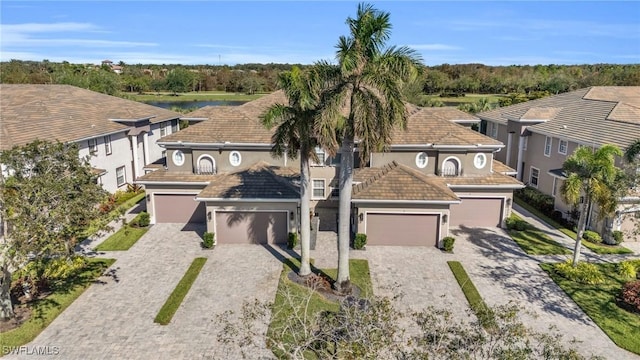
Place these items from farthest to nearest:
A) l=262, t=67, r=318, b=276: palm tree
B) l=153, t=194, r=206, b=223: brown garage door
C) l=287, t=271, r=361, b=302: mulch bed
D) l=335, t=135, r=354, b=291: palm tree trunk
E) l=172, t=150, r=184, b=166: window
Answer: l=172, t=150, r=184, b=166: window
l=153, t=194, r=206, b=223: brown garage door
l=287, t=271, r=361, b=302: mulch bed
l=335, t=135, r=354, b=291: palm tree trunk
l=262, t=67, r=318, b=276: palm tree

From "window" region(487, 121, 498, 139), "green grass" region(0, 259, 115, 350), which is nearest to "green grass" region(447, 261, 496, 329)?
"green grass" region(0, 259, 115, 350)

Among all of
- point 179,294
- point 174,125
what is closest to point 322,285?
point 179,294

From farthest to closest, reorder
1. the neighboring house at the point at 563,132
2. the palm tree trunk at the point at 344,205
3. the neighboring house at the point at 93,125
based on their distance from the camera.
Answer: the neighboring house at the point at 93,125, the neighboring house at the point at 563,132, the palm tree trunk at the point at 344,205

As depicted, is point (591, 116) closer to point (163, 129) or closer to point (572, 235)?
point (572, 235)

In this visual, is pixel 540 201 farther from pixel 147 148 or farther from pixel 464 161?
pixel 147 148

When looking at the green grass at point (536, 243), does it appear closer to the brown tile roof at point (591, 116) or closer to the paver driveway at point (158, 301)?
the brown tile roof at point (591, 116)

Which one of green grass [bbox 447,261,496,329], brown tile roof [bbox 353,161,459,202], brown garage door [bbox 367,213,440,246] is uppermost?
brown tile roof [bbox 353,161,459,202]

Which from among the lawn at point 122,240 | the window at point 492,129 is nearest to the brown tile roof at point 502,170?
the window at point 492,129

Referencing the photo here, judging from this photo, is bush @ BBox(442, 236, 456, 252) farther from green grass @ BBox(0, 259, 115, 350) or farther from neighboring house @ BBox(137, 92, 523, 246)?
green grass @ BBox(0, 259, 115, 350)
